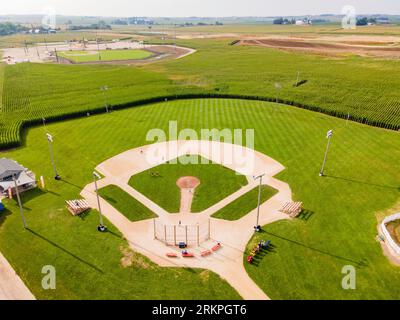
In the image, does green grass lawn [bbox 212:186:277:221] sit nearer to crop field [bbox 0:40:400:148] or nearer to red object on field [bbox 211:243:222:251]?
red object on field [bbox 211:243:222:251]

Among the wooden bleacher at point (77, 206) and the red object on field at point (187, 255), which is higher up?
the wooden bleacher at point (77, 206)

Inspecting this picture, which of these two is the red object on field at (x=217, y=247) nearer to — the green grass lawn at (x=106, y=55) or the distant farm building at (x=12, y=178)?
the distant farm building at (x=12, y=178)

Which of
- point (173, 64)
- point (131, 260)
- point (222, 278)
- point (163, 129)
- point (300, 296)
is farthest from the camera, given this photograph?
point (173, 64)

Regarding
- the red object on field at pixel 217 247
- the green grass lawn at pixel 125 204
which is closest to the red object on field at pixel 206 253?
the red object on field at pixel 217 247

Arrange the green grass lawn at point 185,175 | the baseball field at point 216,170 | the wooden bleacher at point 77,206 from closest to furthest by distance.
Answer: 1. the baseball field at point 216,170
2. the wooden bleacher at point 77,206
3. the green grass lawn at point 185,175

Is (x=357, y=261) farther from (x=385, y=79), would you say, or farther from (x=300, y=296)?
(x=385, y=79)

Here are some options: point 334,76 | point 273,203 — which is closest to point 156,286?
point 273,203
